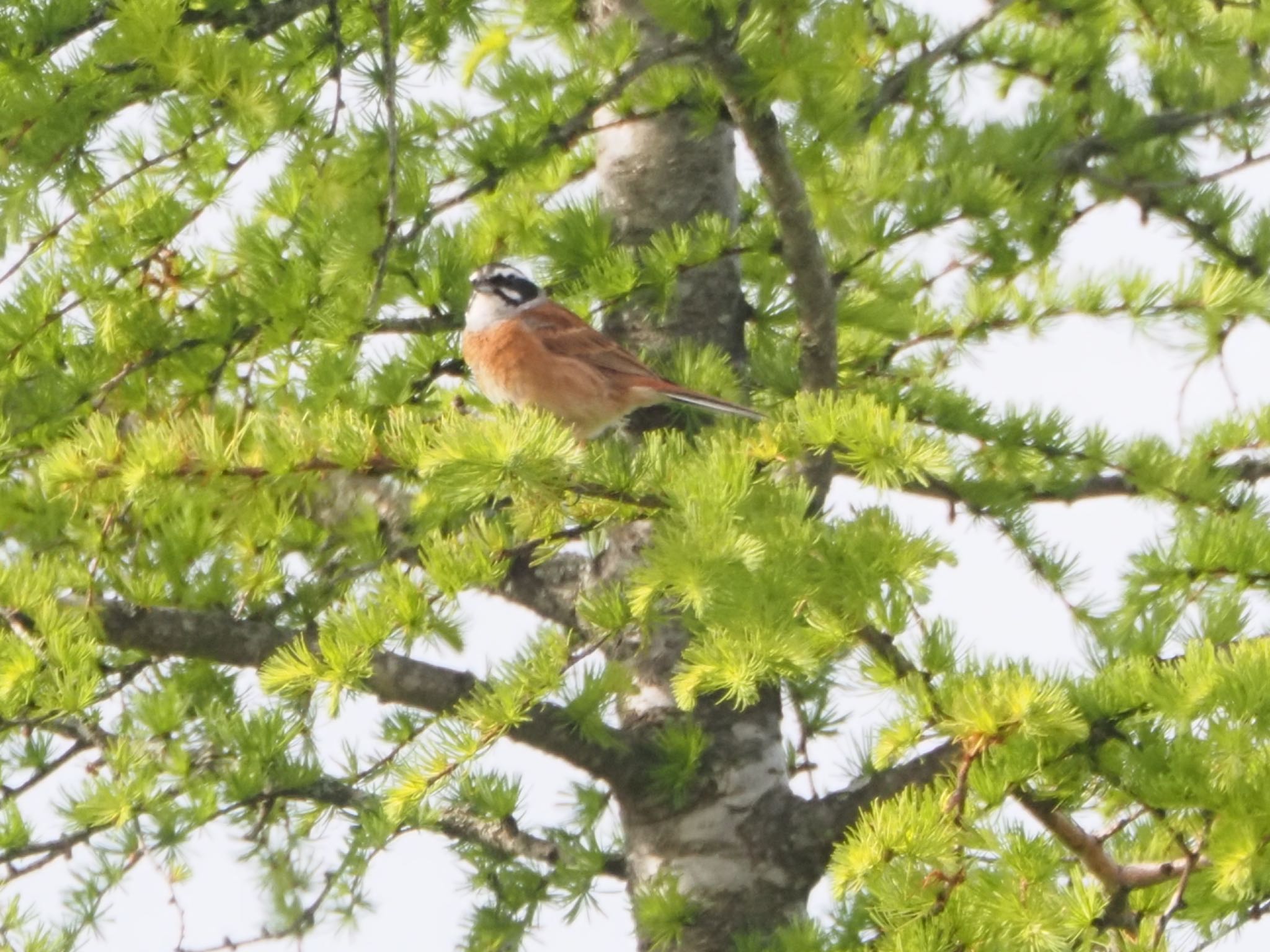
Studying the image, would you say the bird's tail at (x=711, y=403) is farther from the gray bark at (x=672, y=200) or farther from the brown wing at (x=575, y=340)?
the gray bark at (x=672, y=200)

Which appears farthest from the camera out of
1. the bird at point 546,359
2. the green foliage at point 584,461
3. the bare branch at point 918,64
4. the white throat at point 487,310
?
the bird at point 546,359

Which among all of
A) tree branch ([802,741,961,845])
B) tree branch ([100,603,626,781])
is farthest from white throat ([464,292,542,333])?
tree branch ([802,741,961,845])

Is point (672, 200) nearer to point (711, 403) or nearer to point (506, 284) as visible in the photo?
point (506, 284)

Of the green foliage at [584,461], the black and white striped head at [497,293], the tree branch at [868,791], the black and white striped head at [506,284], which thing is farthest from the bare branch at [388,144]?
the tree branch at [868,791]

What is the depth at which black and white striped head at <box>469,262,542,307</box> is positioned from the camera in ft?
14.8

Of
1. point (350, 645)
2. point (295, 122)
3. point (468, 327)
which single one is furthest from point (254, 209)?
point (350, 645)

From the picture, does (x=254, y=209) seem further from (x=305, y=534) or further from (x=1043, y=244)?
(x=1043, y=244)

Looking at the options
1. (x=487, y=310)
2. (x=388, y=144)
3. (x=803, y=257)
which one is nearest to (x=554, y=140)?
(x=388, y=144)

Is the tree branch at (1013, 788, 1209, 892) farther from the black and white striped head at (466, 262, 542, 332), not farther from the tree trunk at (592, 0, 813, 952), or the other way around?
the black and white striped head at (466, 262, 542, 332)

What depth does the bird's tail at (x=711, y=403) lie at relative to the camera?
397 cm

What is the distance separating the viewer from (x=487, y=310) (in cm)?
444

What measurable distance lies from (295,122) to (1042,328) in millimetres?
2198

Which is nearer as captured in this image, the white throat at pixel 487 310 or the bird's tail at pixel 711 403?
the bird's tail at pixel 711 403

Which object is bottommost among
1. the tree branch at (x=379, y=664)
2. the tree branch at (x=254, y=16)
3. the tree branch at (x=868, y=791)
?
the tree branch at (x=868, y=791)
